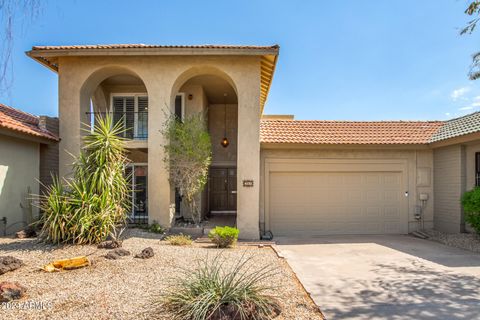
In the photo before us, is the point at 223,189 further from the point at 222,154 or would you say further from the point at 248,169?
the point at 248,169

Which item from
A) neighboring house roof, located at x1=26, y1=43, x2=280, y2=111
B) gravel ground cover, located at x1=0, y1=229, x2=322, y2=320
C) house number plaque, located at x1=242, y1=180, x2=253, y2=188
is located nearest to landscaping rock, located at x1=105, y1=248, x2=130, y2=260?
gravel ground cover, located at x1=0, y1=229, x2=322, y2=320

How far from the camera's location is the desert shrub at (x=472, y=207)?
35.0ft

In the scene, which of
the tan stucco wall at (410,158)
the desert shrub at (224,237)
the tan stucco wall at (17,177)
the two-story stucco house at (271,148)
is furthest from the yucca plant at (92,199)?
the tan stucco wall at (410,158)

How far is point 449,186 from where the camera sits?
42.1ft

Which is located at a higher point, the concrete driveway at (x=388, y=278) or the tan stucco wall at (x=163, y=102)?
the tan stucco wall at (x=163, y=102)

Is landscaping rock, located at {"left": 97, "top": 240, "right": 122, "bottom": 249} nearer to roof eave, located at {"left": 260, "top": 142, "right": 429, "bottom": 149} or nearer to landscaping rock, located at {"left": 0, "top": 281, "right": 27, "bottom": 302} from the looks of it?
landscaping rock, located at {"left": 0, "top": 281, "right": 27, "bottom": 302}

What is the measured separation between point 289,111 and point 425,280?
17.7m

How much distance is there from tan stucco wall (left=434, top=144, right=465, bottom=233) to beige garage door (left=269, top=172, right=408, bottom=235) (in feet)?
4.23

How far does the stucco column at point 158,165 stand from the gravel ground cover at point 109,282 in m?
2.46

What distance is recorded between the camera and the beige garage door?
1320cm

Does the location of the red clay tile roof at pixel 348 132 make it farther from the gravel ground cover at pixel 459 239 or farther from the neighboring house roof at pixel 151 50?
the gravel ground cover at pixel 459 239

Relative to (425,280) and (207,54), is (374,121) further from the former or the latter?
(425,280)

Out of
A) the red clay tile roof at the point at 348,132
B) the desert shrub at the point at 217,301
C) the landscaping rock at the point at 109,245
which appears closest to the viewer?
the desert shrub at the point at 217,301

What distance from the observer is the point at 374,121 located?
14.5 m
